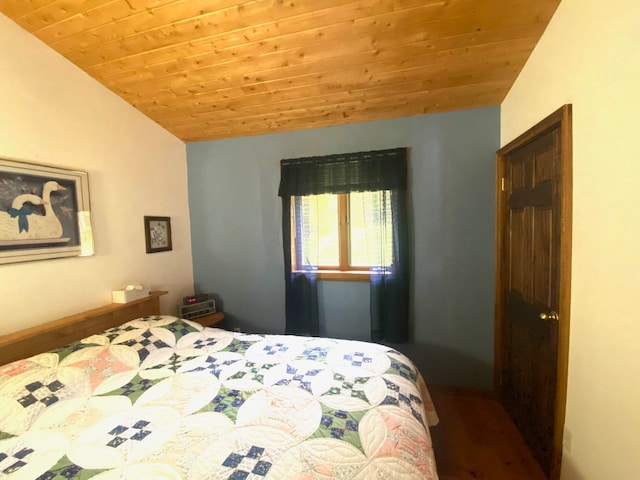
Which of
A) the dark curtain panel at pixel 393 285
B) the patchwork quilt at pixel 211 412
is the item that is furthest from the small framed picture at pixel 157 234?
the dark curtain panel at pixel 393 285

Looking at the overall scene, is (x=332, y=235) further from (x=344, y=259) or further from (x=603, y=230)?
(x=603, y=230)

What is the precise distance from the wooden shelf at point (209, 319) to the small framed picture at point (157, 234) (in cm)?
72

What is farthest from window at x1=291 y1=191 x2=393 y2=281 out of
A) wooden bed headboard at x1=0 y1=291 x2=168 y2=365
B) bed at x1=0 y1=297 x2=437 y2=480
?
wooden bed headboard at x1=0 y1=291 x2=168 y2=365

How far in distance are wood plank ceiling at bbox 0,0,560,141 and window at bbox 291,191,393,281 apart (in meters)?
0.74

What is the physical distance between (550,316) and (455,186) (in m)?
1.14

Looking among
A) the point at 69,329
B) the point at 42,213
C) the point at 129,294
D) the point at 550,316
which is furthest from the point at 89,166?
the point at 550,316

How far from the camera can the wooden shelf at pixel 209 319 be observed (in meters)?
2.69

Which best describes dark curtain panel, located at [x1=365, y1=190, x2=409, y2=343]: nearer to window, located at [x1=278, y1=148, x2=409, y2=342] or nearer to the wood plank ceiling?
window, located at [x1=278, y1=148, x2=409, y2=342]

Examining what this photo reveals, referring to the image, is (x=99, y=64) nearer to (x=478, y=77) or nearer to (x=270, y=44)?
(x=270, y=44)

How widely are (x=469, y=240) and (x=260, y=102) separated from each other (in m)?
2.00

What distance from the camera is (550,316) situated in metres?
1.55

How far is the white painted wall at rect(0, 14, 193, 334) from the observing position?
1688 mm

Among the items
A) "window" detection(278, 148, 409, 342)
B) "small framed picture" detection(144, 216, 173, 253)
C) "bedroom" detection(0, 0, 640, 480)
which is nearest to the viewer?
"bedroom" detection(0, 0, 640, 480)

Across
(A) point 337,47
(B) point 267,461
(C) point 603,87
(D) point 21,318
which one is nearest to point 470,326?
(C) point 603,87
